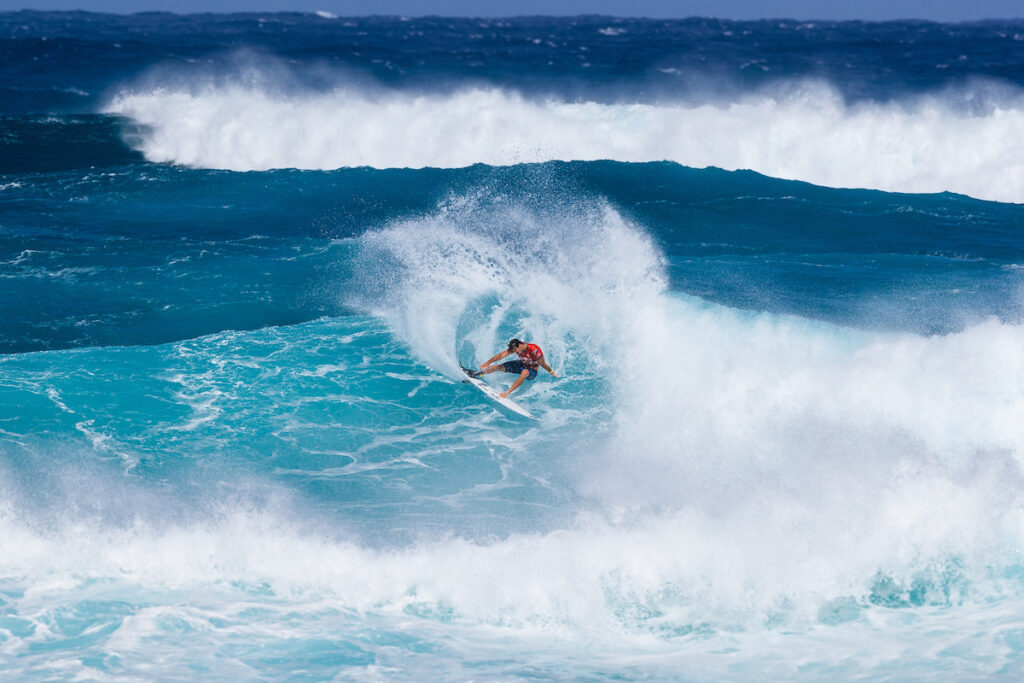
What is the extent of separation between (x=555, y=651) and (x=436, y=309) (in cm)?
801

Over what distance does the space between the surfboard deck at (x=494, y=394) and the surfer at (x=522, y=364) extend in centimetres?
9

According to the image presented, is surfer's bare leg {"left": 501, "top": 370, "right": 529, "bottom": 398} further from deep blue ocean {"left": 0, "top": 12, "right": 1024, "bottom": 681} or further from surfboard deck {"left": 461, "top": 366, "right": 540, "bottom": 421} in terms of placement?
deep blue ocean {"left": 0, "top": 12, "right": 1024, "bottom": 681}

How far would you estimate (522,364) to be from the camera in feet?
48.8

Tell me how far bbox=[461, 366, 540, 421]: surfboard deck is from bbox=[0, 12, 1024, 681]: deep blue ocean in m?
0.37

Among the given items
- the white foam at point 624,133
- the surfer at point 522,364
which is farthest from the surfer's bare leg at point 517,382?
the white foam at point 624,133

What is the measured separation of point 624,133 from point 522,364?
18.2m

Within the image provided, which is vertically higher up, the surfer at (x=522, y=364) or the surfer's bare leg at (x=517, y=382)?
the surfer at (x=522, y=364)

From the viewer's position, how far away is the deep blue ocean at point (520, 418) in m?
10.4

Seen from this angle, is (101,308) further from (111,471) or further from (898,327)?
(898,327)

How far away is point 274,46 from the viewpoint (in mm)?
52188

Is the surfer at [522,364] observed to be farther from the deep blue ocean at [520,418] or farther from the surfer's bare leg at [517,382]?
the deep blue ocean at [520,418]

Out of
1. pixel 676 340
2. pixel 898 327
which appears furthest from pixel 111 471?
pixel 898 327

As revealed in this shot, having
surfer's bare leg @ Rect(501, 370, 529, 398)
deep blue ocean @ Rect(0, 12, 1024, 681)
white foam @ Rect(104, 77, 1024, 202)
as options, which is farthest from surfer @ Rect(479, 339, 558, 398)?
white foam @ Rect(104, 77, 1024, 202)

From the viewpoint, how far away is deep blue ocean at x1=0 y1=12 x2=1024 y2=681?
10398mm
